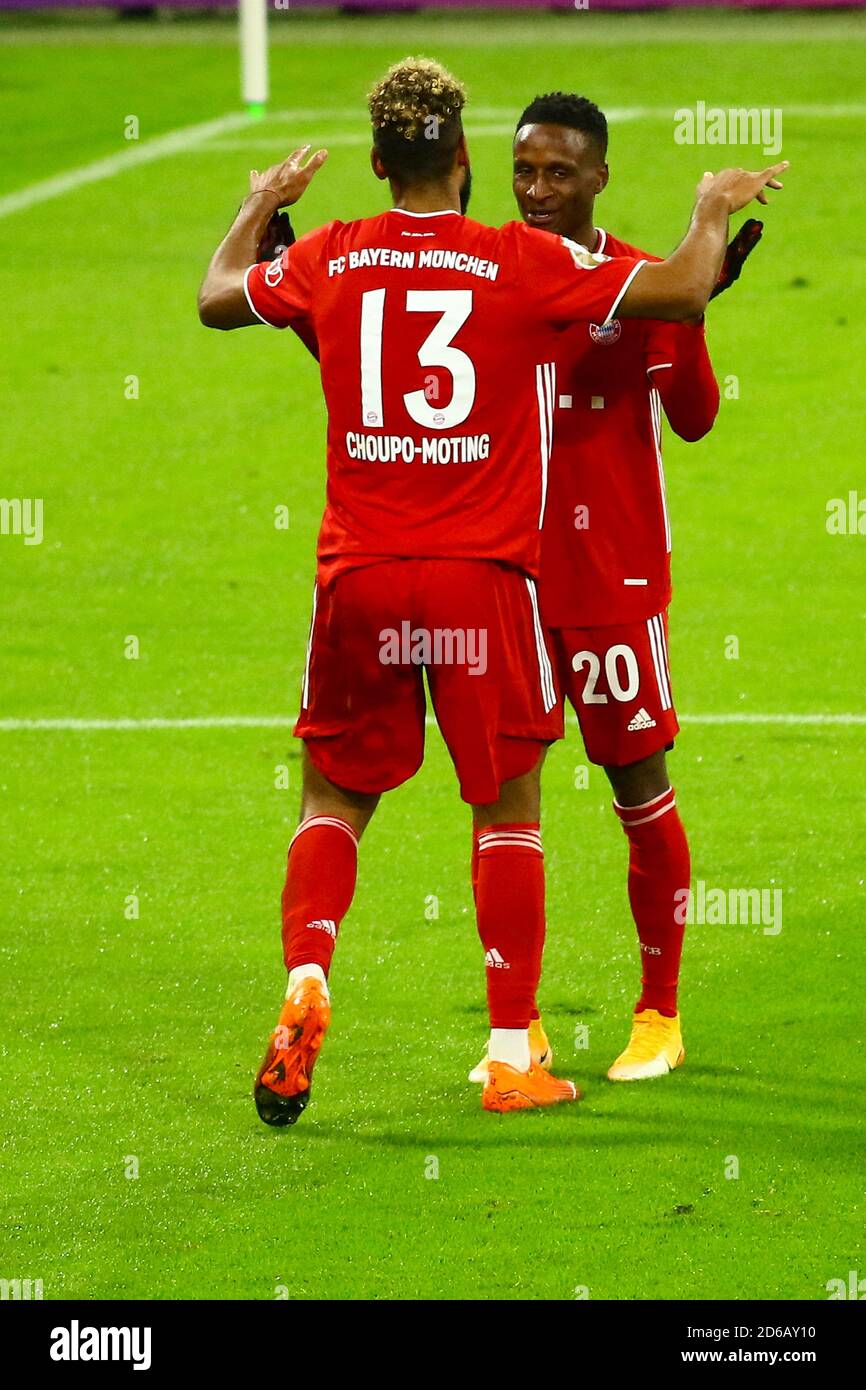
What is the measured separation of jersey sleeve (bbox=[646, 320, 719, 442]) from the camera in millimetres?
5527

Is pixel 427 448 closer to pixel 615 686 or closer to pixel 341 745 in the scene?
pixel 341 745

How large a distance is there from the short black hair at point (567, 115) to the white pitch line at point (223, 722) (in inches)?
166

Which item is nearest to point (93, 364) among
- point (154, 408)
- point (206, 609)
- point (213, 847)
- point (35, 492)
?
point (154, 408)

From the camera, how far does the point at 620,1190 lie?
509cm

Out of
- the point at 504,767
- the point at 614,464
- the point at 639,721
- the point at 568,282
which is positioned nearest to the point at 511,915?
the point at 504,767

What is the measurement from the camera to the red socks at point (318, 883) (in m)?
5.14

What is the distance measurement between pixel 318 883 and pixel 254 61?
20.7 metres

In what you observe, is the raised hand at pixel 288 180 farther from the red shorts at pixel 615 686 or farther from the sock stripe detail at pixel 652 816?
the sock stripe detail at pixel 652 816

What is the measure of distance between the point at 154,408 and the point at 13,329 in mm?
2156

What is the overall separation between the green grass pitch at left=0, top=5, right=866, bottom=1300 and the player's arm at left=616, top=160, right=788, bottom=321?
1.79 meters

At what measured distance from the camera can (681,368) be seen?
5.55 meters

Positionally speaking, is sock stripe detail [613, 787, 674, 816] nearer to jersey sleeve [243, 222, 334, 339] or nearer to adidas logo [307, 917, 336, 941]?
adidas logo [307, 917, 336, 941]

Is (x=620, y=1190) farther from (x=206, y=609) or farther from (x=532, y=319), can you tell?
(x=206, y=609)

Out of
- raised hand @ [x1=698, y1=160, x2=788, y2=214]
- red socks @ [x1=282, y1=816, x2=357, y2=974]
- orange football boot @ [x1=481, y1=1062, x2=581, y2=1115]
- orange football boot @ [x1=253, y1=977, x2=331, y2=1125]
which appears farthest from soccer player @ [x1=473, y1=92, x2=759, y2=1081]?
orange football boot @ [x1=253, y1=977, x2=331, y2=1125]
